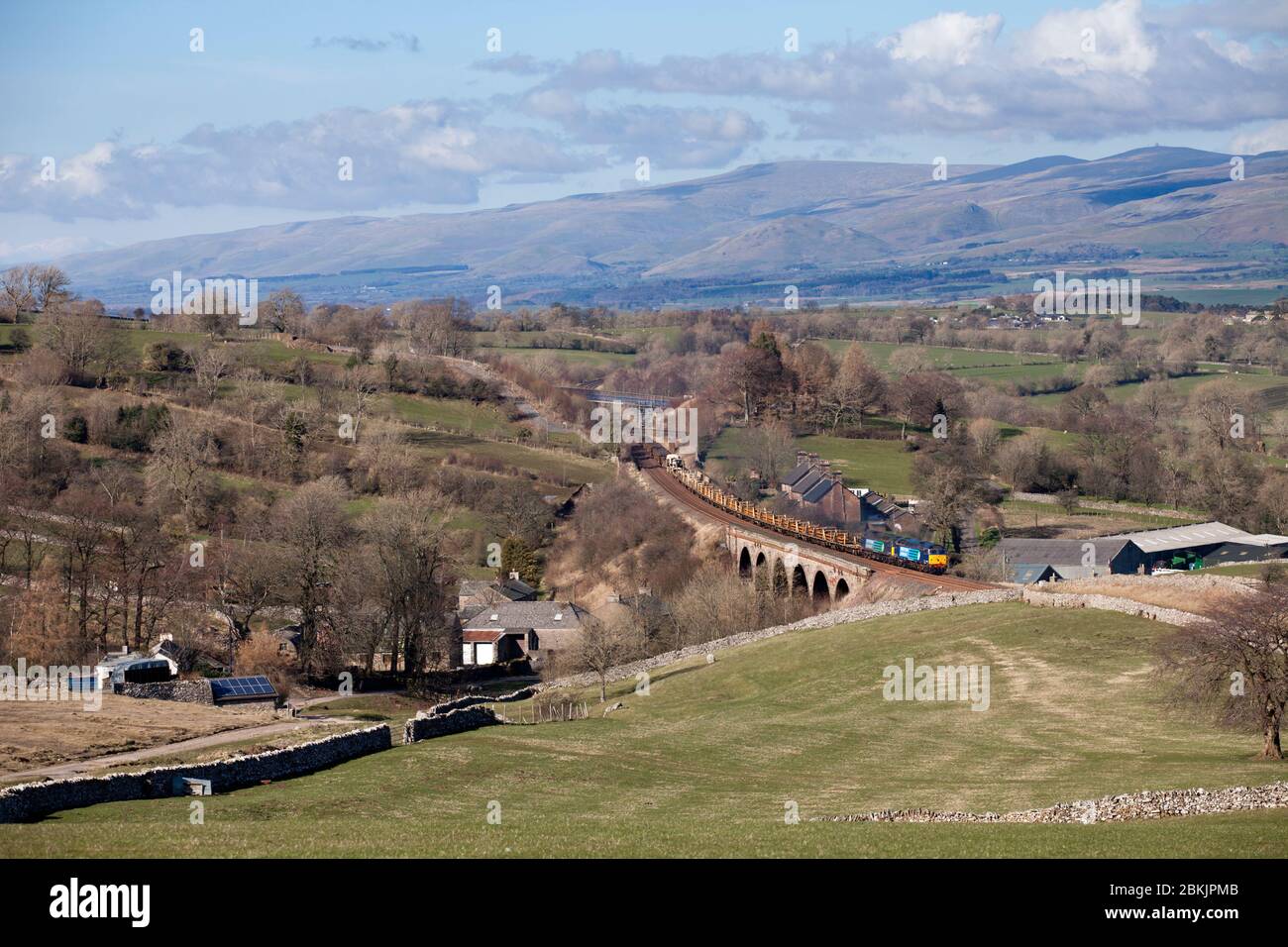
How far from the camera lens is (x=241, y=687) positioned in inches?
2040

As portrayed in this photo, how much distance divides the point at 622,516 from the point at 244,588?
31.5 metres

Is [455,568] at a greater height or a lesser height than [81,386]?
lesser

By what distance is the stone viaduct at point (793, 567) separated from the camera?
73431mm

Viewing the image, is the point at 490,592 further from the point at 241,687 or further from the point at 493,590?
the point at 241,687

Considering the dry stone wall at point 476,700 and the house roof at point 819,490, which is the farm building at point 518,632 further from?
the house roof at point 819,490

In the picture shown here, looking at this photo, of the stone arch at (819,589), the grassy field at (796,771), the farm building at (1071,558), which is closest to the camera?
the grassy field at (796,771)

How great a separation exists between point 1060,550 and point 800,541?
58.0 ft

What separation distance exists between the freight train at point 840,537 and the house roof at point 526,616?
1570 centimetres

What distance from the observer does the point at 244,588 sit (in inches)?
2835

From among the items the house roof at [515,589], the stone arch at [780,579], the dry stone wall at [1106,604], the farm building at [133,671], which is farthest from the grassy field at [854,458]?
the farm building at [133,671]

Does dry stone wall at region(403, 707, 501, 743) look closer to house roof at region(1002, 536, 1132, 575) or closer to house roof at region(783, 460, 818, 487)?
house roof at region(1002, 536, 1132, 575)
